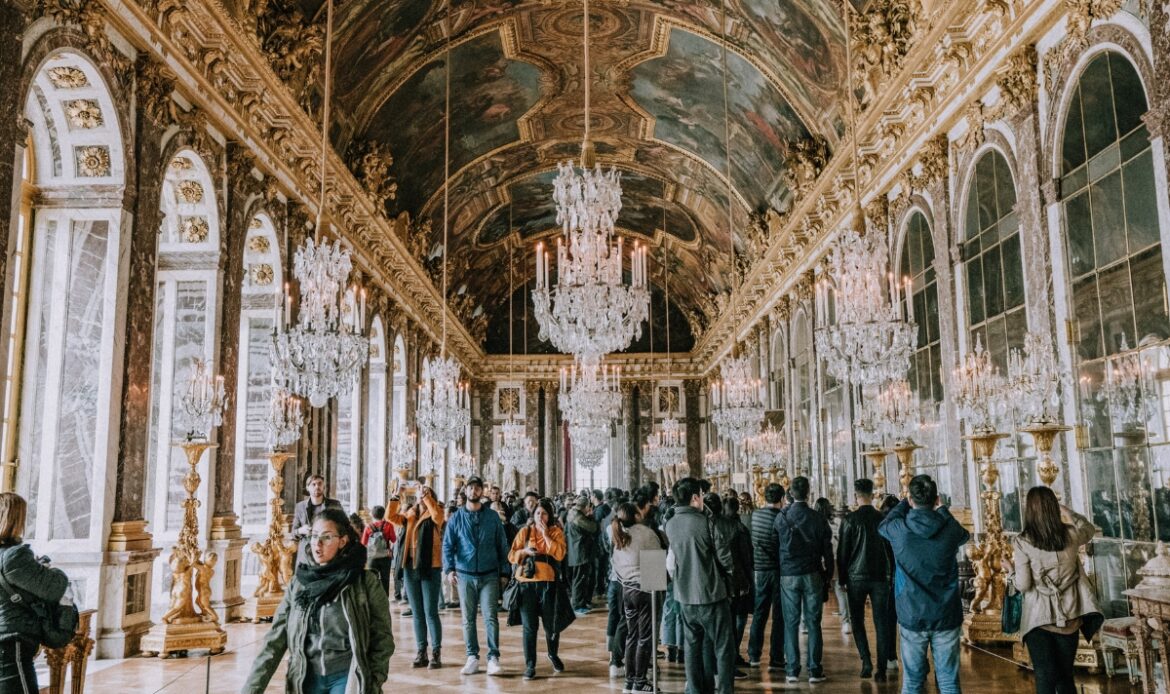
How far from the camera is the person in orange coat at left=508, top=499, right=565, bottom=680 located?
317 inches

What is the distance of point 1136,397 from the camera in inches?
283

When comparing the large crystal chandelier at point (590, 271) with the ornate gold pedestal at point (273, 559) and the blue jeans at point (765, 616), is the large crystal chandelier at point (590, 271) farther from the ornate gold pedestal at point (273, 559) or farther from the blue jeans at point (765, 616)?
the ornate gold pedestal at point (273, 559)

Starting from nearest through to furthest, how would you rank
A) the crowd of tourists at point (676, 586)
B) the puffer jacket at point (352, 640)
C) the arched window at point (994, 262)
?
the puffer jacket at point (352, 640), the crowd of tourists at point (676, 586), the arched window at point (994, 262)

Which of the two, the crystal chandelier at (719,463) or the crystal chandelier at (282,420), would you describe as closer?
the crystal chandelier at (282,420)

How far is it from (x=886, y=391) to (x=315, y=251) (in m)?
7.26

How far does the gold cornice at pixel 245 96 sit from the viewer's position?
30.7 ft

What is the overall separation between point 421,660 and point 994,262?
24.5 ft

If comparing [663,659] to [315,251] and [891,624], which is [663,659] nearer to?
[891,624]

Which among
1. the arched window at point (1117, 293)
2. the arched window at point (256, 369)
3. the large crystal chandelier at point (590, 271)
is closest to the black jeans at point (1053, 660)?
the arched window at point (1117, 293)

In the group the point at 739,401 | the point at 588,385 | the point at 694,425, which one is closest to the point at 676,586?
the point at 588,385

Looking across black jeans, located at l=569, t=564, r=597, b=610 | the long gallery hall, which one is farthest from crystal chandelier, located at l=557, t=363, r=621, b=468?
black jeans, located at l=569, t=564, r=597, b=610

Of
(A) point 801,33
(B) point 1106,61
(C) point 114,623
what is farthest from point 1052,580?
(A) point 801,33

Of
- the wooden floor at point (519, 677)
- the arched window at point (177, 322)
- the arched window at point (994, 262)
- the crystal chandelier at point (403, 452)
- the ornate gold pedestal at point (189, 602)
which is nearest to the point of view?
the wooden floor at point (519, 677)

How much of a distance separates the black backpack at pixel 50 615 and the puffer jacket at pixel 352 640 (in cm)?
131
